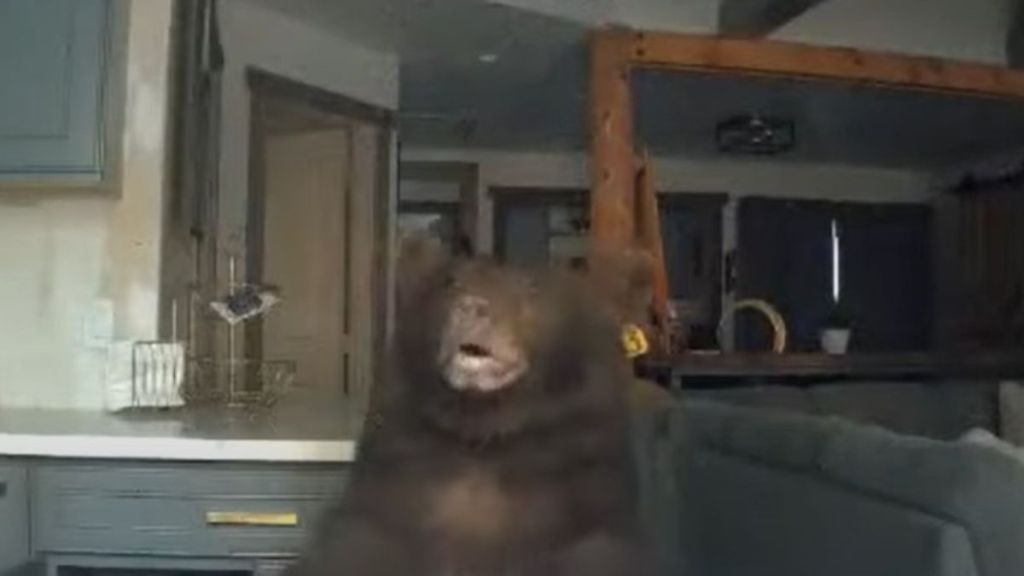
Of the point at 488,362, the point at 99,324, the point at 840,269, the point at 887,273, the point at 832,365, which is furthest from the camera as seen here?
the point at 887,273

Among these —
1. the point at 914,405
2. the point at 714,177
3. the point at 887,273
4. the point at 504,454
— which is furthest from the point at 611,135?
the point at 887,273

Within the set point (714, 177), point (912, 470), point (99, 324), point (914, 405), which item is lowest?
point (914, 405)

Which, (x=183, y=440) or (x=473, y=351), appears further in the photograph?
(x=183, y=440)

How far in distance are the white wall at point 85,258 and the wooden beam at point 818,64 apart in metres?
2.56

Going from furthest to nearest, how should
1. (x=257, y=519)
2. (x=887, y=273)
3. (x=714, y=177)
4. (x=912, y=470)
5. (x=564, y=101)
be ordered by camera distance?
(x=887, y=273) < (x=714, y=177) < (x=564, y=101) < (x=257, y=519) < (x=912, y=470)

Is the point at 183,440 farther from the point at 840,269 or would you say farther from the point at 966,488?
the point at 840,269

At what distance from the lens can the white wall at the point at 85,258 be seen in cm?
279

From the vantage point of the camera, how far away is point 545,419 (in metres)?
1.29

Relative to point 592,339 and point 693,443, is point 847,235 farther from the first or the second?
Result: point 592,339

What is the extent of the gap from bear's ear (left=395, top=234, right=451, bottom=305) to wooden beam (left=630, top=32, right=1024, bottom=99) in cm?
375

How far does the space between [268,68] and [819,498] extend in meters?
3.41

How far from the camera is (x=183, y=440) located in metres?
1.97

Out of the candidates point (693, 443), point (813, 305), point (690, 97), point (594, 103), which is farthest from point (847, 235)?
point (693, 443)

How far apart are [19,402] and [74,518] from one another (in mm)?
928
